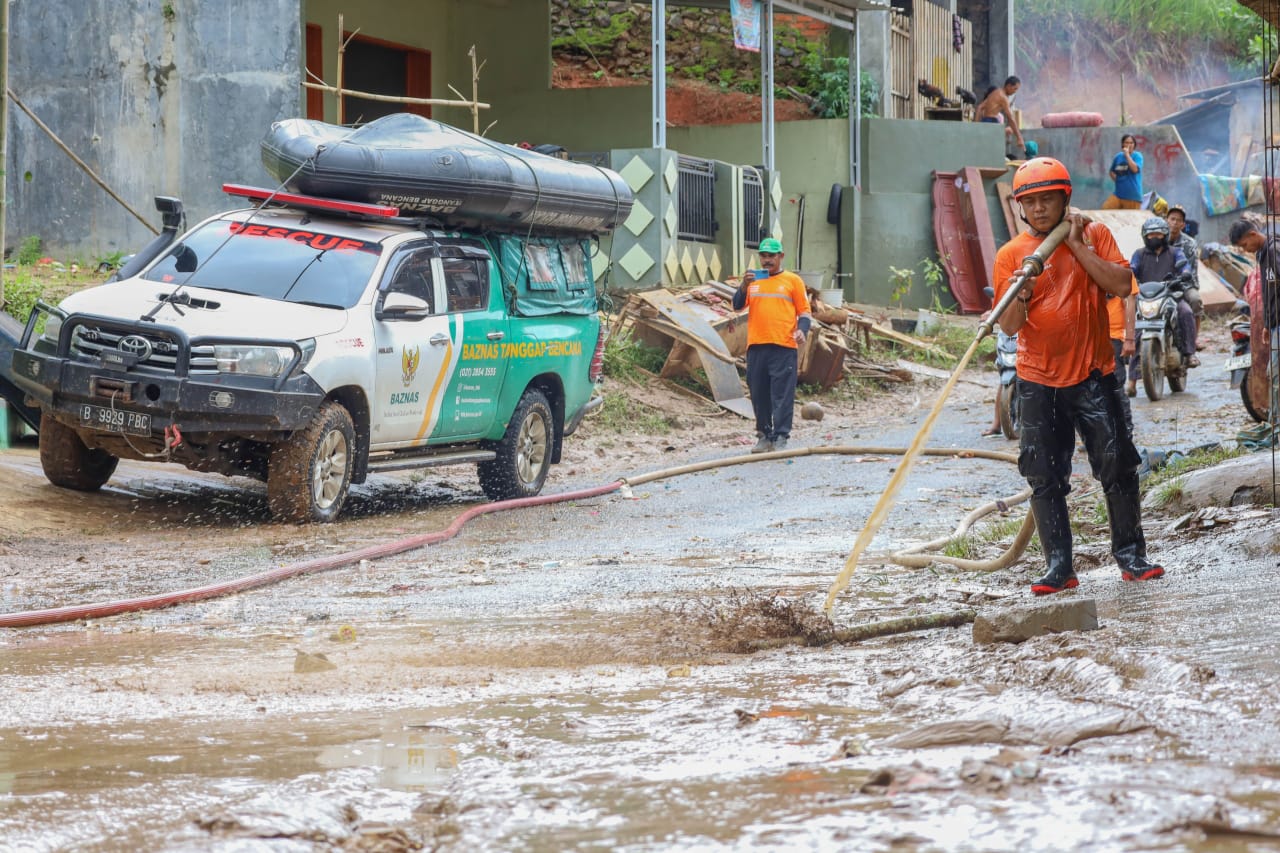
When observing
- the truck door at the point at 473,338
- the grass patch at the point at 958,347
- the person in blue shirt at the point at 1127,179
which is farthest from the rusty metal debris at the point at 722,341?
Answer: the person in blue shirt at the point at 1127,179

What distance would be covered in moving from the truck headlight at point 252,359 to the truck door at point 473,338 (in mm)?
1612

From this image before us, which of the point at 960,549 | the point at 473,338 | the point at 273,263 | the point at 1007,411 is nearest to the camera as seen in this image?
the point at 960,549

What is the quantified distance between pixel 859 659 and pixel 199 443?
17.1ft

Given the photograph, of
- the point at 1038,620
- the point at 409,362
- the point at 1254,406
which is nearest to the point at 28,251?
the point at 409,362

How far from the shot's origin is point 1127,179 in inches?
1110

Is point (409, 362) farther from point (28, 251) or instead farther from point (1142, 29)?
point (1142, 29)

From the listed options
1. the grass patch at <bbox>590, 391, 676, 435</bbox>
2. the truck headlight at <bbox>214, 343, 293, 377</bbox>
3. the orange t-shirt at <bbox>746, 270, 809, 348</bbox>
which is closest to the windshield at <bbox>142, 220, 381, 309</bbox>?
the truck headlight at <bbox>214, 343, 293, 377</bbox>

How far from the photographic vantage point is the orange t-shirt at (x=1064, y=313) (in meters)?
6.55

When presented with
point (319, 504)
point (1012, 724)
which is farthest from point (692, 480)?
point (1012, 724)

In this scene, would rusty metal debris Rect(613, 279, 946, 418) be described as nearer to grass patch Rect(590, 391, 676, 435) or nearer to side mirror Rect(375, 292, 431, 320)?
grass patch Rect(590, 391, 676, 435)

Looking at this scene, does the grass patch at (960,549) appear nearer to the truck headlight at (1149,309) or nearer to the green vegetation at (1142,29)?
the truck headlight at (1149,309)

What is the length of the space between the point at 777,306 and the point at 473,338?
4.32 m

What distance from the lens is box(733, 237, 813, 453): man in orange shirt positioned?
14.6 meters

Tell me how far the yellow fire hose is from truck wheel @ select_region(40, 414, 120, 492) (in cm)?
580
